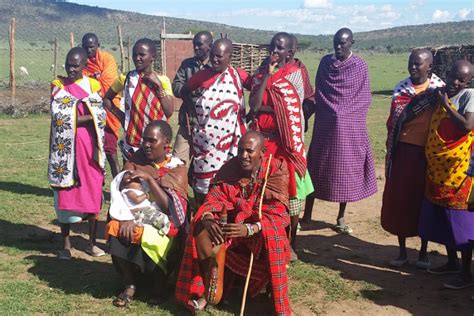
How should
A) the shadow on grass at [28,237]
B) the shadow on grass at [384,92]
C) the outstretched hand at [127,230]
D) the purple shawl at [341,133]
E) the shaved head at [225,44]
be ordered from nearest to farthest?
the outstretched hand at [127,230]
the shaved head at [225,44]
the shadow on grass at [28,237]
the purple shawl at [341,133]
the shadow on grass at [384,92]

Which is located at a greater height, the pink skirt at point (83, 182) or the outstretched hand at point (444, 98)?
the outstretched hand at point (444, 98)

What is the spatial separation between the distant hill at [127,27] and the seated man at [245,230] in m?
57.7

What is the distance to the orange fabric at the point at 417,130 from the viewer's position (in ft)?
17.1

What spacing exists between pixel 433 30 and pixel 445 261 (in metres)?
93.4

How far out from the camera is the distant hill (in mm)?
68250

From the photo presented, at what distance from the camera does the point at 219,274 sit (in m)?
4.52

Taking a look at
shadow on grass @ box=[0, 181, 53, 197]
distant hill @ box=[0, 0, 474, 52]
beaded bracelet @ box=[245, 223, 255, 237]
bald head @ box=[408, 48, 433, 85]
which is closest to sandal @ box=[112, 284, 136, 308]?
beaded bracelet @ box=[245, 223, 255, 237]

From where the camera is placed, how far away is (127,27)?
7969 cm

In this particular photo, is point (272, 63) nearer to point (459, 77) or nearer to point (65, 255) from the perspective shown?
point (459, 77)

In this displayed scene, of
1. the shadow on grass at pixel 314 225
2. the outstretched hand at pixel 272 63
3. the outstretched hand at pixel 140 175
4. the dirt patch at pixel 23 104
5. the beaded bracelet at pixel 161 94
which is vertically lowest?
the shadow on grass at pixel 314 225

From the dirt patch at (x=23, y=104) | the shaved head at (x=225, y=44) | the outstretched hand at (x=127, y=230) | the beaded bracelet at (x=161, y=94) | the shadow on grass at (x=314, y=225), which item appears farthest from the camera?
the dirt patch at (x=23, y=104)

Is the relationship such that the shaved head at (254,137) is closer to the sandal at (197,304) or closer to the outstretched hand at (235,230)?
the outstretched hand at (235,230)

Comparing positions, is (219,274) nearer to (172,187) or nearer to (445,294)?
(172,187)

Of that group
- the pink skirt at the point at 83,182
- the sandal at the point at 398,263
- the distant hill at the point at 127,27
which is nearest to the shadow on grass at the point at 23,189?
the pink skirt at the point at 83,182
